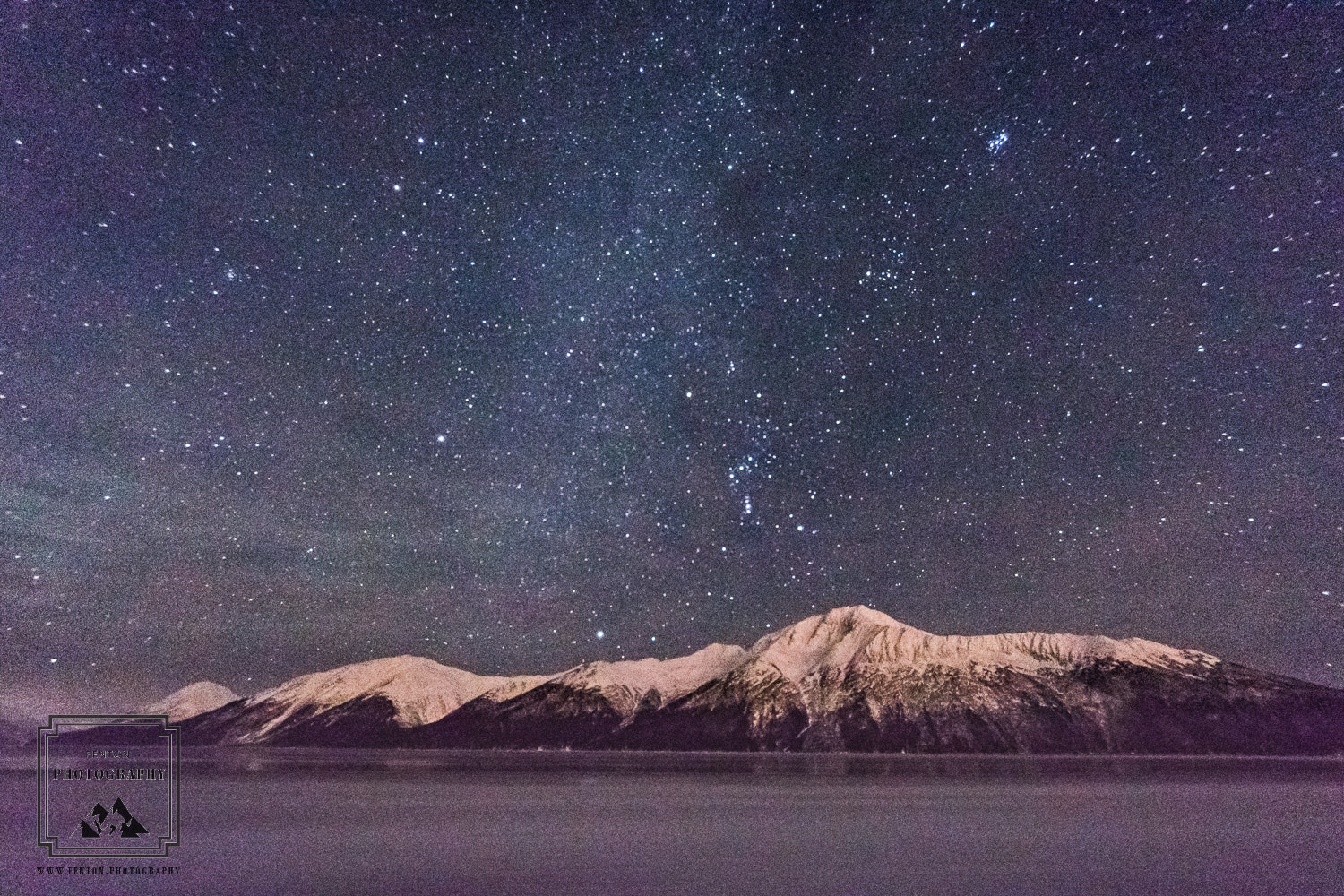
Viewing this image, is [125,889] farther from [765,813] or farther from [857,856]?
[765,813]

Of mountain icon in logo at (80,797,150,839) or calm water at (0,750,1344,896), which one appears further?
mountain icon in logo at (80,797,150,839)

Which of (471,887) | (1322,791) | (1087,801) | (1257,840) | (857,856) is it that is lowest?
(1322,791)

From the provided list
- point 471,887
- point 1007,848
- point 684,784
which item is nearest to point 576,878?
point 471,887

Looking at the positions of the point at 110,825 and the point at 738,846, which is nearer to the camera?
the point at 738,846

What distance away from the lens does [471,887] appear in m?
28.5

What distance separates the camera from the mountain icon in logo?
42375 millimetres

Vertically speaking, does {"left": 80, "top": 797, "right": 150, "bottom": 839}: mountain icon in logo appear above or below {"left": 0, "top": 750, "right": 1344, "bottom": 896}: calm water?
above

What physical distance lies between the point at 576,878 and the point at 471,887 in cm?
394

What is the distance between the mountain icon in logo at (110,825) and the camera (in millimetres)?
42375

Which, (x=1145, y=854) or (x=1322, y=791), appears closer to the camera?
(x=1145, y=854)

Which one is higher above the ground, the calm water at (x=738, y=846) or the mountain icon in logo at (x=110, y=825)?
the mountain icon in logo at (x=110, y=825)

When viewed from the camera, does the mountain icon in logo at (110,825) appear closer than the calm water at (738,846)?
No

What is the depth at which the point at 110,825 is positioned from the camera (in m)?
46.6

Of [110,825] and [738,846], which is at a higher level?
[110,825]
